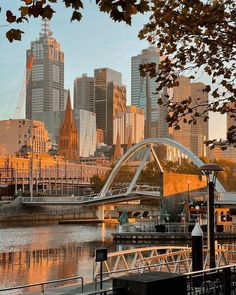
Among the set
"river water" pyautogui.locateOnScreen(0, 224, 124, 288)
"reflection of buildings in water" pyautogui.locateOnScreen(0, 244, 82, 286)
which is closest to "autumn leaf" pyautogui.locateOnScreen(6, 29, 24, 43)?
"river water" pyautogui.locateOnScreen(0, 224, 124, 288)

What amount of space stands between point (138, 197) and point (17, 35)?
7867 cm

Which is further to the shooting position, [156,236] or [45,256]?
[156,236]

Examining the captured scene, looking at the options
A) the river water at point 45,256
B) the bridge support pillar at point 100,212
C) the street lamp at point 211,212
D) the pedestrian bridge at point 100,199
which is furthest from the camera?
the bridge support pillar at point 100,212

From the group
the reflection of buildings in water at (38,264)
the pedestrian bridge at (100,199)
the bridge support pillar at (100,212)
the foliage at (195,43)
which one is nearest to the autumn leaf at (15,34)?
the foliage at (195,43)

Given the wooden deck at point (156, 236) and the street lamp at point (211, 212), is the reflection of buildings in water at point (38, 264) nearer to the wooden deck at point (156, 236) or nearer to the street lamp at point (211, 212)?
the wooden deck at point (156, 236)

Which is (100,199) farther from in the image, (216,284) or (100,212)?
(216,284)

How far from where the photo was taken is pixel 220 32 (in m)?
10.9

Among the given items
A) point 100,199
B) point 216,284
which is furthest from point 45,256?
point 100,199

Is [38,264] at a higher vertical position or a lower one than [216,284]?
lower

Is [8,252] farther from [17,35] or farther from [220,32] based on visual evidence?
[17,35]

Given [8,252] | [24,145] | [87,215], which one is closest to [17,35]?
[8,252]

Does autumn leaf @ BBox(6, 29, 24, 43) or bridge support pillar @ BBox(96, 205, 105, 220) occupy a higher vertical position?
autumn leaf @ BBox(6, 29, 24, 43)

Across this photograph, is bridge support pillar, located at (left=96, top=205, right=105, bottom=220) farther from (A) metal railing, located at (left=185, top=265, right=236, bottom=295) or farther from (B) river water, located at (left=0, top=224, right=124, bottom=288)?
(A) metal railing, located at (left=185, top=265, right=236, bottom=295)

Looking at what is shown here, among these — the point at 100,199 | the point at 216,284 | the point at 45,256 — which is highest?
the point at 216,284
